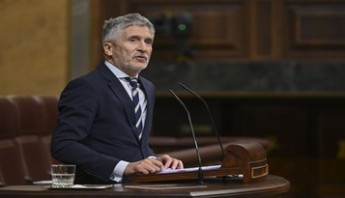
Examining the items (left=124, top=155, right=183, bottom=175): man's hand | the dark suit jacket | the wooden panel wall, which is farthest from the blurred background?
(left=124, top=155, right=183, bottom=175): man's hand

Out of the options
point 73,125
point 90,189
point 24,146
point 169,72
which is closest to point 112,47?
point 73,125

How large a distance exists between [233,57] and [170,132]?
70cm

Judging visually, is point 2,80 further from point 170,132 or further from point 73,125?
point 73,125

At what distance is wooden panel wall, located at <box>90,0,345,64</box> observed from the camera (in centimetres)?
705

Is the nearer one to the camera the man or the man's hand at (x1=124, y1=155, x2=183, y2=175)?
the man's hand at (x1=124, y1=155, x2=183, y2=175)

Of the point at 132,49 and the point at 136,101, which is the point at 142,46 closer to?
the point at 132,49

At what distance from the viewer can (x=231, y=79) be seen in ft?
22.9

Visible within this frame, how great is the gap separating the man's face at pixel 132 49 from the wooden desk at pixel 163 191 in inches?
23.6

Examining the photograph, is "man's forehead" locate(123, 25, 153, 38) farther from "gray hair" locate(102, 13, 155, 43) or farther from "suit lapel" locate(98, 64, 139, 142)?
"suit lapel" locate(98, 64, 139, 142)

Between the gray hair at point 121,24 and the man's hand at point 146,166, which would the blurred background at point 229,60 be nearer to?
the gray hair at point 121,24

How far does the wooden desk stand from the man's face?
0.60m

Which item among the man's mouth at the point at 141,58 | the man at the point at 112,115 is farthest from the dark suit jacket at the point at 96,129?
the man's mouth at the point at 141,58

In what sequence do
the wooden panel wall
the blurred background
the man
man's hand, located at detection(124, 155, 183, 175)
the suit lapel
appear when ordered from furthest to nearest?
the wooden panel wall
the blurred background
the suit lapel
the man
man's hand, located at detection(124, 155, 183, 175)

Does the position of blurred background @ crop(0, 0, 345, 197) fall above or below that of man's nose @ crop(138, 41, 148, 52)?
below
